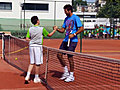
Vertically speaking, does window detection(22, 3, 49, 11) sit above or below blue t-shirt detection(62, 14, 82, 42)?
above

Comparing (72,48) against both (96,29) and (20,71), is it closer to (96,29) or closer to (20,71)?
(20,71)

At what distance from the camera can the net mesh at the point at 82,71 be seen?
414 centimetres

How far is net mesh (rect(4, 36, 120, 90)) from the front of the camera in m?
4.14

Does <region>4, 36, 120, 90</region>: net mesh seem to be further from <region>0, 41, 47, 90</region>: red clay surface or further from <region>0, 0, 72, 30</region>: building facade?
<region>0, 0, 72, 30</region>: building facade

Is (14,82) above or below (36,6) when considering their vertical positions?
below

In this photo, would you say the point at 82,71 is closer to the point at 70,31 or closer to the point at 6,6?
the point at 70,31

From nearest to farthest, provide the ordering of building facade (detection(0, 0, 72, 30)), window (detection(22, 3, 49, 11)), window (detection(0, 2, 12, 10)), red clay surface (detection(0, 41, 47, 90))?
red clay surface (detection(0, 41, 47, 90)) < building facade (detection(0, 0, 72, 30)) < window (detection(0, 2, 12, 10)) < window (detection(22, 3, 49, 11))

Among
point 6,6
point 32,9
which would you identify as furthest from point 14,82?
point 32,9

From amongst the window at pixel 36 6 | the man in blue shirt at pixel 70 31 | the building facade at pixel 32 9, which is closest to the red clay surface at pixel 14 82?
the man in blue shirt at pixel 70 31

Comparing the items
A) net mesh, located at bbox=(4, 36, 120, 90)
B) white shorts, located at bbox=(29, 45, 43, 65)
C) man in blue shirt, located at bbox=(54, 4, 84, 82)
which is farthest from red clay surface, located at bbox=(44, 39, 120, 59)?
white shorts, located at bbox=(29, 45, 43, 65)

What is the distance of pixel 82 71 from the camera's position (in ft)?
18.7

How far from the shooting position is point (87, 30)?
3284 cm

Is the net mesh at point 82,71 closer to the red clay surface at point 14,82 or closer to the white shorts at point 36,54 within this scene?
the white shorts at point 36,54

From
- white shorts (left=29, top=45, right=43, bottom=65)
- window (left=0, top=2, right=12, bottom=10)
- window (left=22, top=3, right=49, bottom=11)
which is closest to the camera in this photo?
white shorts (left=29, top=45, right=43, bottom=65)
